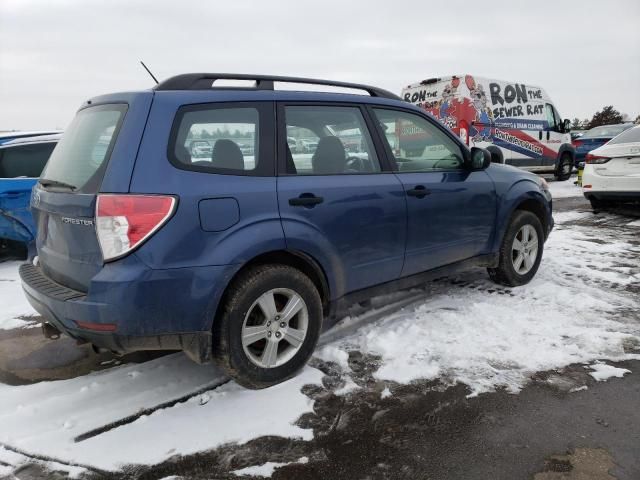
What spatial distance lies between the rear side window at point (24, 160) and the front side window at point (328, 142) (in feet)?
14.1

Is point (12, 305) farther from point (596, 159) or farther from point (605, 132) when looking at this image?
point (605, 132)

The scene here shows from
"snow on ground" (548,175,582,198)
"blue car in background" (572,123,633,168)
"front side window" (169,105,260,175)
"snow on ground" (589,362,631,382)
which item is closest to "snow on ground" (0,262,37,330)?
"front side window" (169,105,260,175)

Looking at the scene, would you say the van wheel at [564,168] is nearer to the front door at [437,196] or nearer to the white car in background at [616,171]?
the white car in background at [616,171]

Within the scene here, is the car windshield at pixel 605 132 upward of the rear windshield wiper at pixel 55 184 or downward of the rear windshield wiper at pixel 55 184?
upward

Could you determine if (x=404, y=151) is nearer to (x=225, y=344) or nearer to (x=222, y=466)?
(x=225, y=344)

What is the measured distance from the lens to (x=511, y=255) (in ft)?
15.2

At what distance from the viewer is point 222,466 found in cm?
228

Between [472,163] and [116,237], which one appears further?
[472,163]

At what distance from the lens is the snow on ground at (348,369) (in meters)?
2.51

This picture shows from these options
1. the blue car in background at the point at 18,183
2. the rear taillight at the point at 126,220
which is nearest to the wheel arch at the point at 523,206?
the rear taillight at the point at 126,220

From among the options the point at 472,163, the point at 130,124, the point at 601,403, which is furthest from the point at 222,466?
the point at 472,163

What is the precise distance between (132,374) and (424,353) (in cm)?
195

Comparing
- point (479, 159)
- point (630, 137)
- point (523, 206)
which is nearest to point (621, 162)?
point (630, 137)

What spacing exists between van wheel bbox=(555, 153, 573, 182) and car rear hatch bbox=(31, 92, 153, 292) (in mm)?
14618
